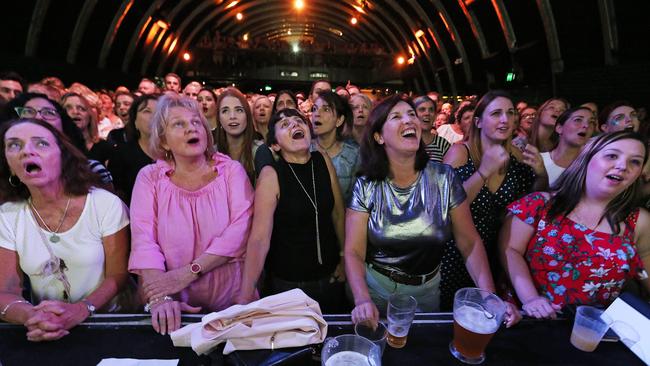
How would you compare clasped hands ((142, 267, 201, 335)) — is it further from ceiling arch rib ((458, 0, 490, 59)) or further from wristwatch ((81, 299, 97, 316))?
ceiling arch rib ((458, 0, 490, 59))

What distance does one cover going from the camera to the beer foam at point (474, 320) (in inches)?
46.3

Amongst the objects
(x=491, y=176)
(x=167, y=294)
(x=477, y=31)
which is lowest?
(x=167, y=294)

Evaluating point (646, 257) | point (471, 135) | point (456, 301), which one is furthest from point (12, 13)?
point (646, 257)

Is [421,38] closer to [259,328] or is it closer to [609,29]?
[609,29]

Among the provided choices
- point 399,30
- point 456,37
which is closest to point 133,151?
point 456,37

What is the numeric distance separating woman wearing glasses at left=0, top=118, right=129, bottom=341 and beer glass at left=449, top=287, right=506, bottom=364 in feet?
5.43

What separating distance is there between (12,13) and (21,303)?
→ 38.4 ft

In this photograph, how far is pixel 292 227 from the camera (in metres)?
2.14

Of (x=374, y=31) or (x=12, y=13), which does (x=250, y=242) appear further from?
(x=374, y=31)

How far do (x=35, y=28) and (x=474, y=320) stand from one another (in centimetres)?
1356

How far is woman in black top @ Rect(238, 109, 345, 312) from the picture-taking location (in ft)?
6.89

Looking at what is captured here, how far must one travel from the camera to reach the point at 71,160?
1829 millimetres

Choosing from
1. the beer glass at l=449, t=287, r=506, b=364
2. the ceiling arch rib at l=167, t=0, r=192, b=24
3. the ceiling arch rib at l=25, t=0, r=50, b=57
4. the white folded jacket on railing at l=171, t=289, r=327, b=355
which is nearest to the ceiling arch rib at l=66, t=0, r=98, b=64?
the ceiling arch rib at l=25, t=0, r=50, b=57

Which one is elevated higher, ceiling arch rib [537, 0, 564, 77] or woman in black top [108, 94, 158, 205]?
ceiling arch rib [537, 0, 564, 77]
